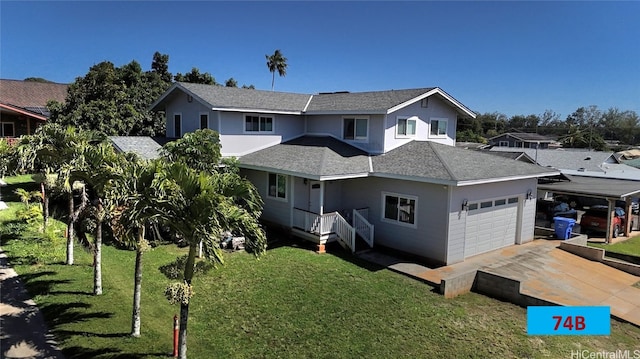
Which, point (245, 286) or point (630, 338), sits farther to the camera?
point (245, 286)

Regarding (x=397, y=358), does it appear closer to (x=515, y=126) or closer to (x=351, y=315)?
(x=351, y=315)

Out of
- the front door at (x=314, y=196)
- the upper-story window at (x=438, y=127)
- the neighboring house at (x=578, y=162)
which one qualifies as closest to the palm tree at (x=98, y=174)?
the front door at (x=314, y=196)

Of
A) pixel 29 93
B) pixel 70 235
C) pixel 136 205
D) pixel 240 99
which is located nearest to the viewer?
pixel 136 205

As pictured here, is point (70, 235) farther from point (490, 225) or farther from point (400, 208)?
point (490, 225)

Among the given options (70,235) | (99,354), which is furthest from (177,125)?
(99,354)

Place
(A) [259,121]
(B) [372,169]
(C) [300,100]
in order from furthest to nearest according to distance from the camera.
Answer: (C) [300,100] → (A) [259,121] → (B) [372,169]

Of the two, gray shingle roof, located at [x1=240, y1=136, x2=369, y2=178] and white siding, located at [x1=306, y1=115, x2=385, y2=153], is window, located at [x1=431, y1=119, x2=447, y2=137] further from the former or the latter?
gray shingle roof, located at [x1=240, y1=136, x2=369, y2=178]

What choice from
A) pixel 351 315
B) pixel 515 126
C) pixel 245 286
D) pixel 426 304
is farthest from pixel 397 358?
pixel 515 126
